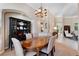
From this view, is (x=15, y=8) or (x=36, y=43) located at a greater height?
(x=15, y=8)

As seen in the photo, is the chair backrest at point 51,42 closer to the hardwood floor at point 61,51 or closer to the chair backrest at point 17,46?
the hardwood floor at point 61,51

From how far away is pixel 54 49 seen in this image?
8.09 ft

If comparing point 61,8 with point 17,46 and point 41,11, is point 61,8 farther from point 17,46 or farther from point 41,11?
point 17,46

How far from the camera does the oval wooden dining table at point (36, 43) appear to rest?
7.74ft

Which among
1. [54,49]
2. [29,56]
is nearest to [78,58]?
[54,49]

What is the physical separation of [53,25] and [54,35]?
223mm

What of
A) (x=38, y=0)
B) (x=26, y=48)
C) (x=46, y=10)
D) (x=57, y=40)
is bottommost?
(x=26, y=48)

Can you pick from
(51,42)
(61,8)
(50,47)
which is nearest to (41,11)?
→ (61,8)

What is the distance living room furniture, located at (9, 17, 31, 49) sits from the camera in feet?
7.49

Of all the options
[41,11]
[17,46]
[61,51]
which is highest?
[41,11]

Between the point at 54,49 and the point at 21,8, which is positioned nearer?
the point at 21,8

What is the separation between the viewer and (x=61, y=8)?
7.73ft

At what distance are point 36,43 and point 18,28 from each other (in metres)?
0.54

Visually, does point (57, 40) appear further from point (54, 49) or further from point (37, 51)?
point (37, 51)
